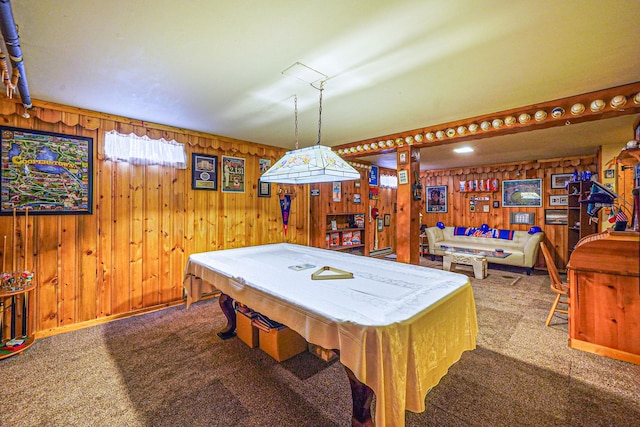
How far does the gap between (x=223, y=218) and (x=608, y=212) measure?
576 cm

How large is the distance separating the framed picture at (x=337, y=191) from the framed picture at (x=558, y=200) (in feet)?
14.4

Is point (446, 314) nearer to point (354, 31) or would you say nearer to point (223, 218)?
point (354, 31)

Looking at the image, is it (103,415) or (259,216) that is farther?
(259,216)

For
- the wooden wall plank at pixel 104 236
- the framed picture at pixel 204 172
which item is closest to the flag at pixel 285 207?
the framed picture at pixel 204 172

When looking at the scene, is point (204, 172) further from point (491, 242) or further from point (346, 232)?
point (491, 242)

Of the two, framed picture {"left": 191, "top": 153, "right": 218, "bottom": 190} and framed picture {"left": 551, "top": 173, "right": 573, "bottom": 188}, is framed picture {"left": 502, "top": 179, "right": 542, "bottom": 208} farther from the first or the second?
framed picture {"left": 191, "top": 153, "right": 218, "bottom": 190}

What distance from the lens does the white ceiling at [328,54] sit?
1478 mm

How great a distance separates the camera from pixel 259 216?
4.55 metres

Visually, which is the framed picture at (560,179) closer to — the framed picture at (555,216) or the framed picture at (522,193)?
the framed picture at (522,193)

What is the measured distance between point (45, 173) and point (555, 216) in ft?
26.8

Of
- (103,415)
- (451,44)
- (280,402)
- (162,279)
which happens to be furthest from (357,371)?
(162,279)

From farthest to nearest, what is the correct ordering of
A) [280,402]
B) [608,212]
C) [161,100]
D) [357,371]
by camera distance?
[608,212], [161,100], [280,402], [357,371]

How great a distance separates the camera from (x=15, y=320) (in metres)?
2.57

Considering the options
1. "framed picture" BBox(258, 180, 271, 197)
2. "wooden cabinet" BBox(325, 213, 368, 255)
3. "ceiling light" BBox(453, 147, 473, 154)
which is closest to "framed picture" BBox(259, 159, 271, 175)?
"framed picture" BBox(258, 180, 271, 197)
